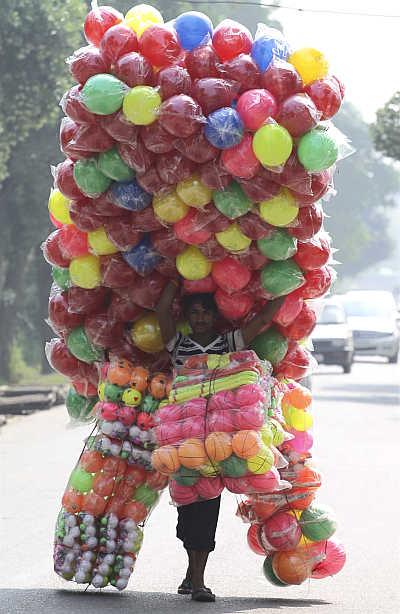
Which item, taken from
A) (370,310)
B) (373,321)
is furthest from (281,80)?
(370,310)

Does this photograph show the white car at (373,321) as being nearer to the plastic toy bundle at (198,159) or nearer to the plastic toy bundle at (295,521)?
the plastic toy bundle at (295,521)

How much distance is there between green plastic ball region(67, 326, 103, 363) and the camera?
7.88 metres

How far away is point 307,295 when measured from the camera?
7.73 metres

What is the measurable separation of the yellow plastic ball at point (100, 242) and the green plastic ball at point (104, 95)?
0.70 m

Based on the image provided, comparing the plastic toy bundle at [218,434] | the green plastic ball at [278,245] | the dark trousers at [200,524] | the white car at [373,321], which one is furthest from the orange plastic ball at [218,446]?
the white car at [373,321]

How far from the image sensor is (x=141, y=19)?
7332mm

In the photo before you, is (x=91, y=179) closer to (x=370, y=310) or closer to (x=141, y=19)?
(x=141, y=19)

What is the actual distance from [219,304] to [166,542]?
8.47 feet

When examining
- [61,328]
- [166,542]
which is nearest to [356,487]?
[166,542]

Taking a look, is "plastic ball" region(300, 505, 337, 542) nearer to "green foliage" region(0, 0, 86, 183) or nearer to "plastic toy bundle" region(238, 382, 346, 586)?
"plastic toy bundle" region(238, 382, 346, 586)

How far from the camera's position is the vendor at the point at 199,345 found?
7348mm

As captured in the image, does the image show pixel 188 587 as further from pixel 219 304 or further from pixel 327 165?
pixel 327 165

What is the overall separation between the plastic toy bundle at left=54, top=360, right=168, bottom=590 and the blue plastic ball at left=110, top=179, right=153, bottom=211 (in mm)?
865

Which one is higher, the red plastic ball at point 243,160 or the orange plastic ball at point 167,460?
the red plastic ball at point 243,160
